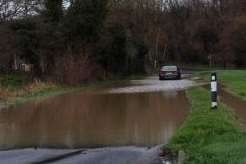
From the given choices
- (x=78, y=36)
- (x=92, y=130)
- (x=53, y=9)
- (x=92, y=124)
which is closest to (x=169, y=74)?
(x=78, y=36)

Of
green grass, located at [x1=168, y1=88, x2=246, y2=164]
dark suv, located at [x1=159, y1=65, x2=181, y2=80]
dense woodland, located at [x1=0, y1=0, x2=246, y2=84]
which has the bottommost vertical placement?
dark suv, located at [x1=159, y1=65, x2=181, y2=80]

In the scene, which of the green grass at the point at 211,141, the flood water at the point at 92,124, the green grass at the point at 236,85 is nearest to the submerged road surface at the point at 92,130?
the flood water at the point at 92,124

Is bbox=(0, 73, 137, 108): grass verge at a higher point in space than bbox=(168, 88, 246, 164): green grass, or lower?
lower

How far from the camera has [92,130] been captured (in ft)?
46.3

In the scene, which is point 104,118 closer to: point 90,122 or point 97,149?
point 90,122

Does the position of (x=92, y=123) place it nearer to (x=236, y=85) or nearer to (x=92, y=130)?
(x=92, y=130)

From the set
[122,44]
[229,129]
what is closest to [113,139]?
[229,129]

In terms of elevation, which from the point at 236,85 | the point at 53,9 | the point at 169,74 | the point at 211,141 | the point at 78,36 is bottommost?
the point at 169,74

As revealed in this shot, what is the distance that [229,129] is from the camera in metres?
12.6

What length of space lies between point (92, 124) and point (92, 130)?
134 centimetres

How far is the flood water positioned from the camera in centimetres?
1234

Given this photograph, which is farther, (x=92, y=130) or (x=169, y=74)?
(x=169, y=74)

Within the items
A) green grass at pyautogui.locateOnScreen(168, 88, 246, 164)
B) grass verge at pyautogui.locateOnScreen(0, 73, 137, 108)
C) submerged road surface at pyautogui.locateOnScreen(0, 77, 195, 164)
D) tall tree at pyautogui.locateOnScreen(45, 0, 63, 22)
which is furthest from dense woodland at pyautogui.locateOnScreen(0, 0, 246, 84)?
green grass at pyautogui.locateOnScreen(168, 88, 246, 164)

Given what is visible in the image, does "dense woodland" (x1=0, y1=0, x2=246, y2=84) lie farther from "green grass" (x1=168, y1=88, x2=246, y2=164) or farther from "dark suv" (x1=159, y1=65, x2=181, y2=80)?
"green grass" (x1=168, y1=88, x2=246, y2=164)
